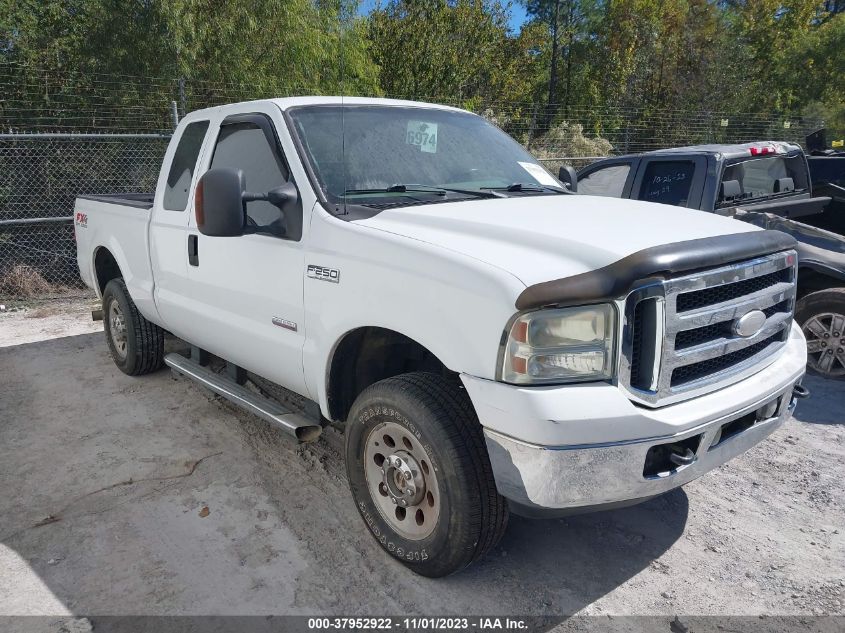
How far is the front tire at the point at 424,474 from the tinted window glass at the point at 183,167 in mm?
2204

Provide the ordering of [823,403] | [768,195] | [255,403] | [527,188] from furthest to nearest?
[768,195] < [823,403] < [255,403] < [527,188]

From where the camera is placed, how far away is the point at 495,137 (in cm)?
417

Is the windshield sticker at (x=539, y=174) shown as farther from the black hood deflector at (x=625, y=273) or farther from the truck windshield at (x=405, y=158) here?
the black hood deflector at (x=625, y=273)

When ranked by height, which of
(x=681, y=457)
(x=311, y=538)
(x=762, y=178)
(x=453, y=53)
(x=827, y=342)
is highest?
(x=453, y=53)

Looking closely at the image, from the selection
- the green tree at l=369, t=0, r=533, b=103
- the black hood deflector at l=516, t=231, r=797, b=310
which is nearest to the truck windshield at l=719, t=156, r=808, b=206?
the black hood deflector at l=516, t=231, r=797, b=310

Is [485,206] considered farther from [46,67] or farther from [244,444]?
[46,67]

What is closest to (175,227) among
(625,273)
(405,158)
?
(405,158)

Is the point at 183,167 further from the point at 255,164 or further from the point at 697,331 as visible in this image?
the point at 697,331

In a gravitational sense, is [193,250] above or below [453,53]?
below

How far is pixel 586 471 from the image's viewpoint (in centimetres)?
230

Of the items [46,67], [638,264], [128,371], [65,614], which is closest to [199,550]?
[65,614]

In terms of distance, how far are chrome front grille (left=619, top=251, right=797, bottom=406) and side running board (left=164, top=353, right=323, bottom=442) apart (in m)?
1.81

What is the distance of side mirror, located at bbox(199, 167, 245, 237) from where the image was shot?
3.00m

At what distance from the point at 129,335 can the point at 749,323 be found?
4.46 metres
